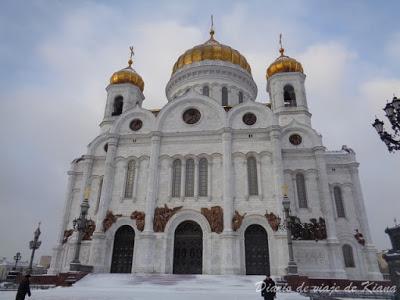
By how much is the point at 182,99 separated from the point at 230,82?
24.4 feet

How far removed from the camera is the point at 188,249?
61.7 feet

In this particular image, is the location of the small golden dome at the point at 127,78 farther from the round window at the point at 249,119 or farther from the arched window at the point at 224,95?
the round window at the point at 249,119

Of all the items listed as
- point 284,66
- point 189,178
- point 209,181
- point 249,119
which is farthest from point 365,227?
point 284,66

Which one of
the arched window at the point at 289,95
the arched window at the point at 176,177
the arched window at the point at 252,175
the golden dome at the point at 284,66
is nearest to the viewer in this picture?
the arched window at the point at 252,175

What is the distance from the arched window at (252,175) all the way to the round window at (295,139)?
369 centimetres

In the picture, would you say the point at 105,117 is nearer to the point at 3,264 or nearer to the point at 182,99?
the point at 182,99

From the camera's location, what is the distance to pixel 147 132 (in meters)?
22.3

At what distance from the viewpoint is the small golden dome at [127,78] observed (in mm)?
27531

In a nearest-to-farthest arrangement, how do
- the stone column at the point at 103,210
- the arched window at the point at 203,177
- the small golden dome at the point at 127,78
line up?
the stone column at the point at 103,210
the arched window at the point at 203,177
the small golden dome at the point at 127,78

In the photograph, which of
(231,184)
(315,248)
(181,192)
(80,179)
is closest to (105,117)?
(80,179)

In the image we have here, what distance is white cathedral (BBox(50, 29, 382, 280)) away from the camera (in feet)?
60.0

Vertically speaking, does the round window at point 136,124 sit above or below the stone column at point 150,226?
above

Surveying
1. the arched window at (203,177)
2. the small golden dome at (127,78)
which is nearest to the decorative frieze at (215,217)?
the arched window at (203,177)

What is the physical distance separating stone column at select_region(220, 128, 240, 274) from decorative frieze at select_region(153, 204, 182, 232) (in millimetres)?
3049
